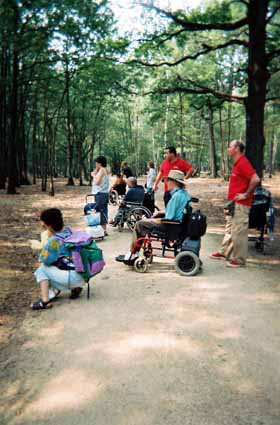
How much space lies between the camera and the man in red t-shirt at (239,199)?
6.16 meters

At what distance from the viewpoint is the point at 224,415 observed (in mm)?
2656

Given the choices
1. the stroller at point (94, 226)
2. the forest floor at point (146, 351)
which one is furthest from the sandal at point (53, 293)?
the stroller at point (94, 226)

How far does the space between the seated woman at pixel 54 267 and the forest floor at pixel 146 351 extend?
0.67 feet

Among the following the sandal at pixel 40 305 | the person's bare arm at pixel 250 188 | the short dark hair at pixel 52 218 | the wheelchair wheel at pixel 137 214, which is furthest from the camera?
the wheelchair wheel at pixel 137 214

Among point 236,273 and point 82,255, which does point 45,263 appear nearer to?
point 82,255

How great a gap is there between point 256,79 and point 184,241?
7.58 meters

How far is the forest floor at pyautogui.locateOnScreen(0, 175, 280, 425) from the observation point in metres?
2.74

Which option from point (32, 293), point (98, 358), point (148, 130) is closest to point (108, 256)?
point (32, 293)

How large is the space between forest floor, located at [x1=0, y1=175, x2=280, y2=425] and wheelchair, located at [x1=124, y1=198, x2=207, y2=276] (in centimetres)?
18

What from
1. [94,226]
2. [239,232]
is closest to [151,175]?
[94,226]

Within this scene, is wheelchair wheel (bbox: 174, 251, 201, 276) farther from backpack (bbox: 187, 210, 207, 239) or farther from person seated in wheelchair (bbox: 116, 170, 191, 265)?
person seated in wheelchair (bbox: 116, 170, 191, 265)

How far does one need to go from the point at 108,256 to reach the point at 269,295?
9.98ft

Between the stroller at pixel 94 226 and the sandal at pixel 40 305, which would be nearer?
the sandal at pixel 40 305

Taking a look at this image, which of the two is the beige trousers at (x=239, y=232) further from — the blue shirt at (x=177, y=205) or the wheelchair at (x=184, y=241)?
the blue shirt at (x=177, y=205)
